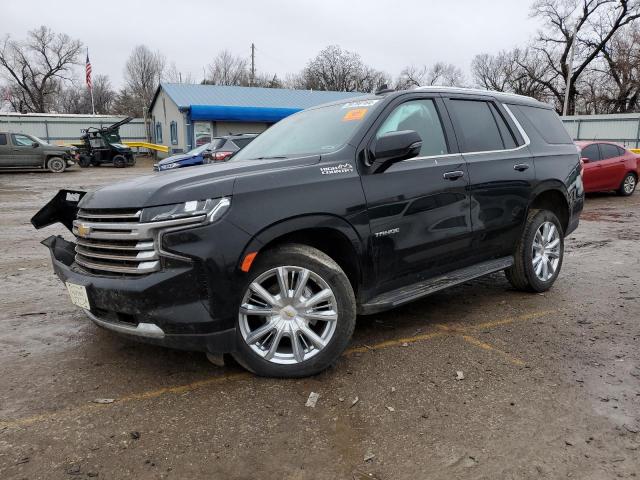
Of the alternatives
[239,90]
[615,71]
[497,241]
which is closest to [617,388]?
[497,241]

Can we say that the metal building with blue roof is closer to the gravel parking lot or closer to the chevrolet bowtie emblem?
the gravel parking lot

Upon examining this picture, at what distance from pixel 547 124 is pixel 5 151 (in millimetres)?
23573

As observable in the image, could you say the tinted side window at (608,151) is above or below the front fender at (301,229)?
above

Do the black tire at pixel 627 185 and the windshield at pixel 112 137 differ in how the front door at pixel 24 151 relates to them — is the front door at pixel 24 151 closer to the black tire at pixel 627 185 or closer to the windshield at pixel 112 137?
the windshield at pixel 112 137

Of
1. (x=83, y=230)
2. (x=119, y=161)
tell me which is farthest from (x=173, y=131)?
(x=83, y=230)

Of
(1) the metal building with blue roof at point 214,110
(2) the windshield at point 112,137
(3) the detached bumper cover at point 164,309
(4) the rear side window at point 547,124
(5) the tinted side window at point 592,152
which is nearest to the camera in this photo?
(3) the detached bumper cover at point 164,309

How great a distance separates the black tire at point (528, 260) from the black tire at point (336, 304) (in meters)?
2.29

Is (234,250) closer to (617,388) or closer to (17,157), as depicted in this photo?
(617,388)

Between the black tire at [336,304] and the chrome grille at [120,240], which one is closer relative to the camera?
the chrome grille at [120,240]

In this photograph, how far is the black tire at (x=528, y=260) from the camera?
15.6 feet

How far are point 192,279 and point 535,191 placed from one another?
11.3ft

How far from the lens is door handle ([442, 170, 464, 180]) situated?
12.9ft

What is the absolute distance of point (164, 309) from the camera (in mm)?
2793

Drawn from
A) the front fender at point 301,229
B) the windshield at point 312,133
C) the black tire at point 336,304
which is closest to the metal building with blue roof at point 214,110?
the windshield at point 312,133
